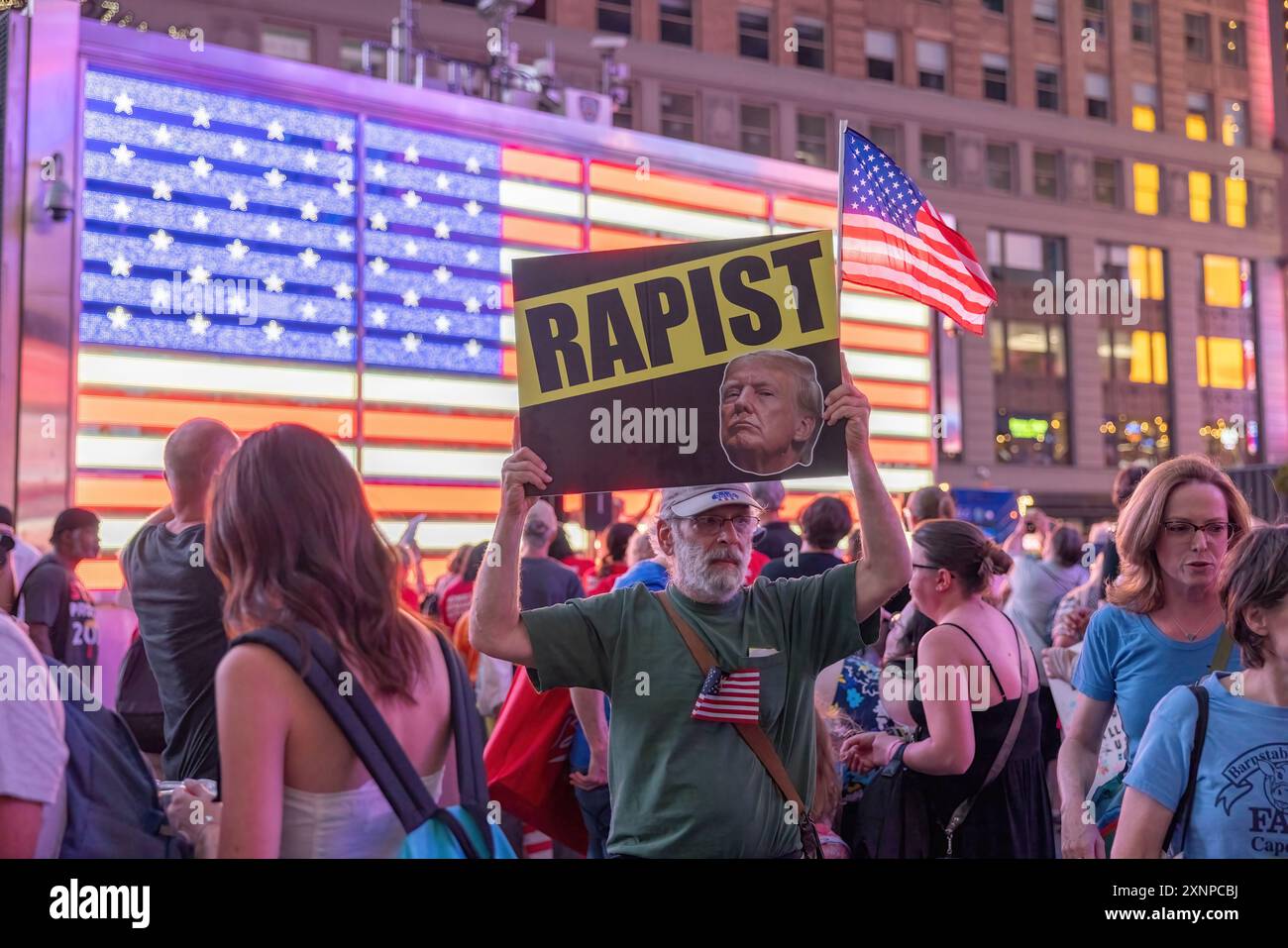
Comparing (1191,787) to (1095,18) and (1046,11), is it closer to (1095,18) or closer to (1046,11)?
(1095,18)

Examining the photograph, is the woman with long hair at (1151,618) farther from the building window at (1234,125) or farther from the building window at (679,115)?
the building window at (679,115)

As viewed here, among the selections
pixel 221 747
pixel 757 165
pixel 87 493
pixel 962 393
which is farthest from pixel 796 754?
pixel 962 393

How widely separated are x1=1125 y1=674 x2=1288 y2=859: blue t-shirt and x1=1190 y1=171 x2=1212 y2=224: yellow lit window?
3426cm

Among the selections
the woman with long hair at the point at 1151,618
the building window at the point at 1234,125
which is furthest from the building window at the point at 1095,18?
the woman with long hair at the point at 1151,618

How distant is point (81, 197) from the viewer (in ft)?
36.0

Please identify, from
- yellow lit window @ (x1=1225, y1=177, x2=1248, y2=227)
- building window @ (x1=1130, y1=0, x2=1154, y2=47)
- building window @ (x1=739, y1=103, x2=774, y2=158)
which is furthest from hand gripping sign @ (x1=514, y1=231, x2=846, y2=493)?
yellow lit window @ (x1=1225, y1=177, x2=1248, y2=227)

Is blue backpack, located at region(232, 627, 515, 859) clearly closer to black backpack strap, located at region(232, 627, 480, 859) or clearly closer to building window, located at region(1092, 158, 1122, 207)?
black backpack strap, located at region(232, 627, 480, 859)

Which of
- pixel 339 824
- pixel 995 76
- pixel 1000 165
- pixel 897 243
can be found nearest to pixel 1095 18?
pixel 995 76

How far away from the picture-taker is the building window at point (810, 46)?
2302 centimetres

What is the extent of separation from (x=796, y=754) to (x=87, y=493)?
28.1 ft

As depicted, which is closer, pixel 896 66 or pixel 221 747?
pixel 221 747

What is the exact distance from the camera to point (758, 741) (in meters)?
3.51
